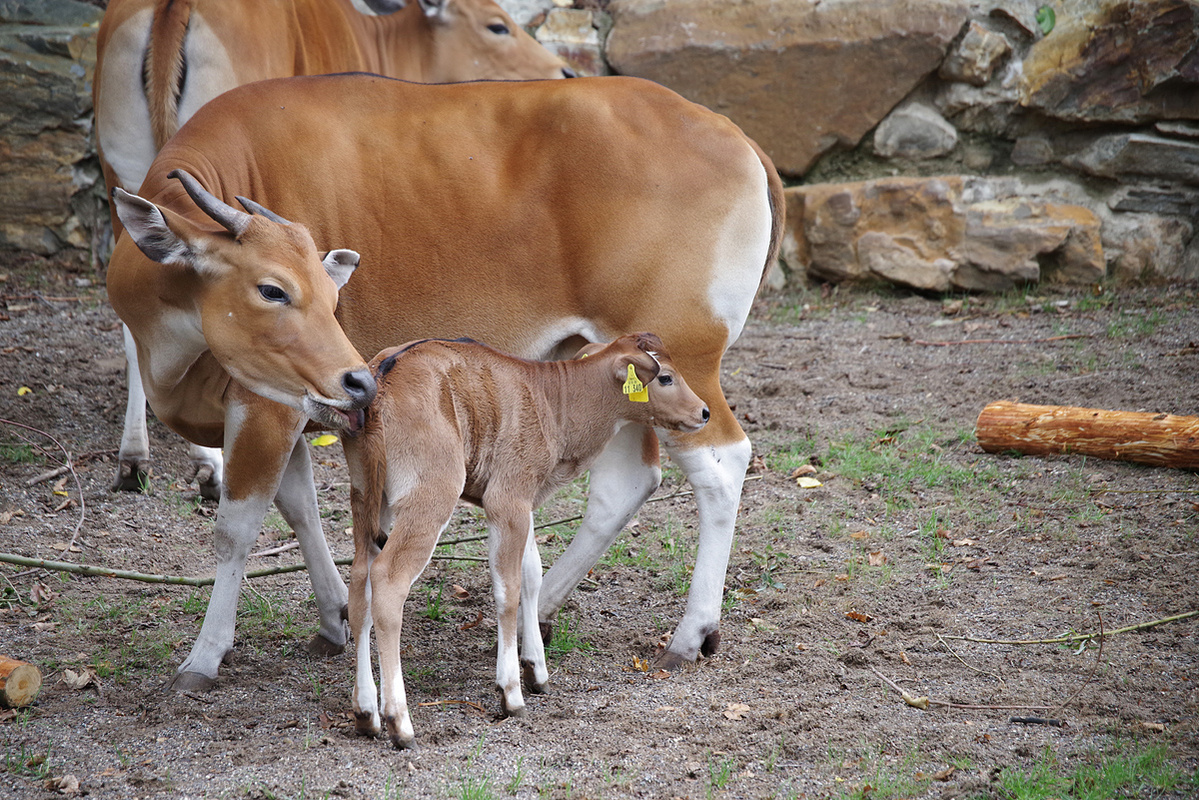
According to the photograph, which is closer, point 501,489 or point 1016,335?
point 501,489

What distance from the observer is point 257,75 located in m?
4.91

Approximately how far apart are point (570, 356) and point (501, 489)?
0.91 m

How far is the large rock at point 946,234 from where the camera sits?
26.2 ft

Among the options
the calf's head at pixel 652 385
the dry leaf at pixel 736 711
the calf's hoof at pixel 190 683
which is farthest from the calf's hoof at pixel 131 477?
the dry leaf at pixel 736 711

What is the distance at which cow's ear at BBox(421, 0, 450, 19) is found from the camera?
5.97 metres

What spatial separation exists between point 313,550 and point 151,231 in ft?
4.49

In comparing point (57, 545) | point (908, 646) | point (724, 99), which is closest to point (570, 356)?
point (908, 646)

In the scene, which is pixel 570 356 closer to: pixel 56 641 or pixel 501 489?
pixel 501 489

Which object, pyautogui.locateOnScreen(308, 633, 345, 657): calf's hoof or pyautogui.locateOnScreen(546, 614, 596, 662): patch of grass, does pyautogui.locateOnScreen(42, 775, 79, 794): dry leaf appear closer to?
pyautogui.locateOnScreen(308, 633, 345, 657): calf's hoof

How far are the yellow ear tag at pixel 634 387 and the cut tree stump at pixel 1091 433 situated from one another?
2.71 metres

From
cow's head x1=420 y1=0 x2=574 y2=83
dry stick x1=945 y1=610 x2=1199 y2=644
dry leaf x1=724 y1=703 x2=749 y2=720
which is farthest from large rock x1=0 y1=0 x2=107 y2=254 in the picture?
dry stick x1=945 y1=610 x2=1199 y2=644

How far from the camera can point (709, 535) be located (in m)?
3.99

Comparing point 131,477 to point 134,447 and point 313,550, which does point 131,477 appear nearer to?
point 134,447

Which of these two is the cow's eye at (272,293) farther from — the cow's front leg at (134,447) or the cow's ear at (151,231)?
the cow's front leg at (134,447)
